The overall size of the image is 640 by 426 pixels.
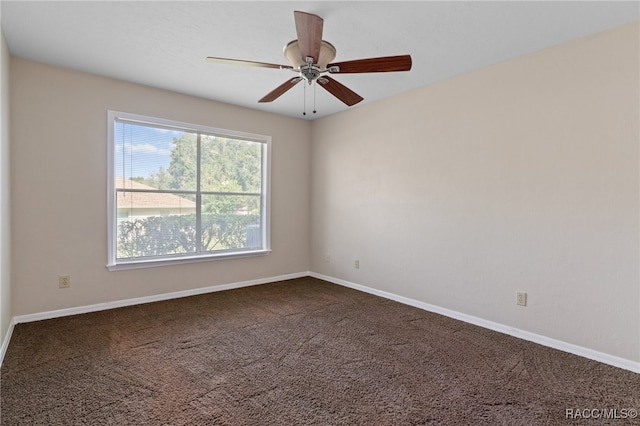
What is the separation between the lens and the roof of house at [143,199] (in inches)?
148

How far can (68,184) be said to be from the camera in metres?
3.39

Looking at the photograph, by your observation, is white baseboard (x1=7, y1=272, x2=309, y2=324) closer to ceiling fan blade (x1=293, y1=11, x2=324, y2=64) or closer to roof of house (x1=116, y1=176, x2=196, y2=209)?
roof of house (x1=116, y1=176, x2=196, y2=209)

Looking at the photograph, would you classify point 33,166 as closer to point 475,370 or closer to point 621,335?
point 475,370

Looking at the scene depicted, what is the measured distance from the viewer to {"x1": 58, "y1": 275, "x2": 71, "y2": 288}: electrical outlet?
3.39 metres

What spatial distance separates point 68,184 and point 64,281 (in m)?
1.00

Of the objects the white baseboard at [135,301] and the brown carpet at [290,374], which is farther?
the white baseboard at [135,301]

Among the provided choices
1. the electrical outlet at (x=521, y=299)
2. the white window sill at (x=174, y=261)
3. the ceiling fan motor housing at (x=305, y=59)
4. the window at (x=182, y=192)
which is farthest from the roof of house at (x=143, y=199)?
the electrical outlet at (x=521, y=299)

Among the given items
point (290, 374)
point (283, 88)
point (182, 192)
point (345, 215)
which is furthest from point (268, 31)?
point (345, 215)

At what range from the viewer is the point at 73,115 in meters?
3.40

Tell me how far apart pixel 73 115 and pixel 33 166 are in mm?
632

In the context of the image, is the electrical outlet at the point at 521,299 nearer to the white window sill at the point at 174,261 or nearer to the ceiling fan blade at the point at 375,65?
the ceiling fan blade at the point at 375,65

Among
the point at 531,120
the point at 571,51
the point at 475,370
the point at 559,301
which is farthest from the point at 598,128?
the point at 475,370

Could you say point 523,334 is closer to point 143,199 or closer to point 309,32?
point 309,32

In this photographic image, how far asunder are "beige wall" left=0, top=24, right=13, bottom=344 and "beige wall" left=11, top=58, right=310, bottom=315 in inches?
8.4
